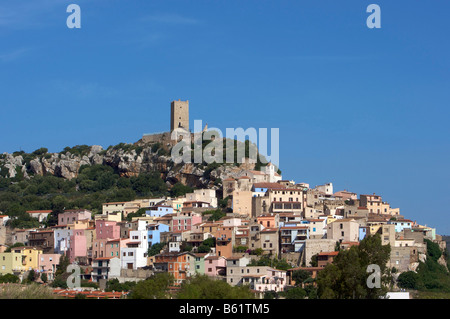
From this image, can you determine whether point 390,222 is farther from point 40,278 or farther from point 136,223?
point 40,278

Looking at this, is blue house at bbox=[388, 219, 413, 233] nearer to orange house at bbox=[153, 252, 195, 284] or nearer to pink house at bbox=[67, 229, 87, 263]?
orange house at bbox=[153, 252, 195, 284]

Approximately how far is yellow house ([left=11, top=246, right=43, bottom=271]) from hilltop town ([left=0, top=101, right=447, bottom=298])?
80 mm

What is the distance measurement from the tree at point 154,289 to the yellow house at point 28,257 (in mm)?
16707

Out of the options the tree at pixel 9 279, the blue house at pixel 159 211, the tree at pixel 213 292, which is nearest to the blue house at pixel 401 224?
the blue house at pixel 159 211

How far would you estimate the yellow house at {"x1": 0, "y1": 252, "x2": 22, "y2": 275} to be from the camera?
7050cm

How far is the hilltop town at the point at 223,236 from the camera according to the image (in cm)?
6347

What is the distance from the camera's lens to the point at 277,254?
65.6 m

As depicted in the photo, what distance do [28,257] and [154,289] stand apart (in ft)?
67.5

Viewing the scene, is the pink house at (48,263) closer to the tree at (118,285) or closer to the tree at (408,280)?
the tree at (118,285)

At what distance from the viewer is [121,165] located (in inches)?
3873

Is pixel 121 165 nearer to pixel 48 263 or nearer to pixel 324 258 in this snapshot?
pixel 48 263
